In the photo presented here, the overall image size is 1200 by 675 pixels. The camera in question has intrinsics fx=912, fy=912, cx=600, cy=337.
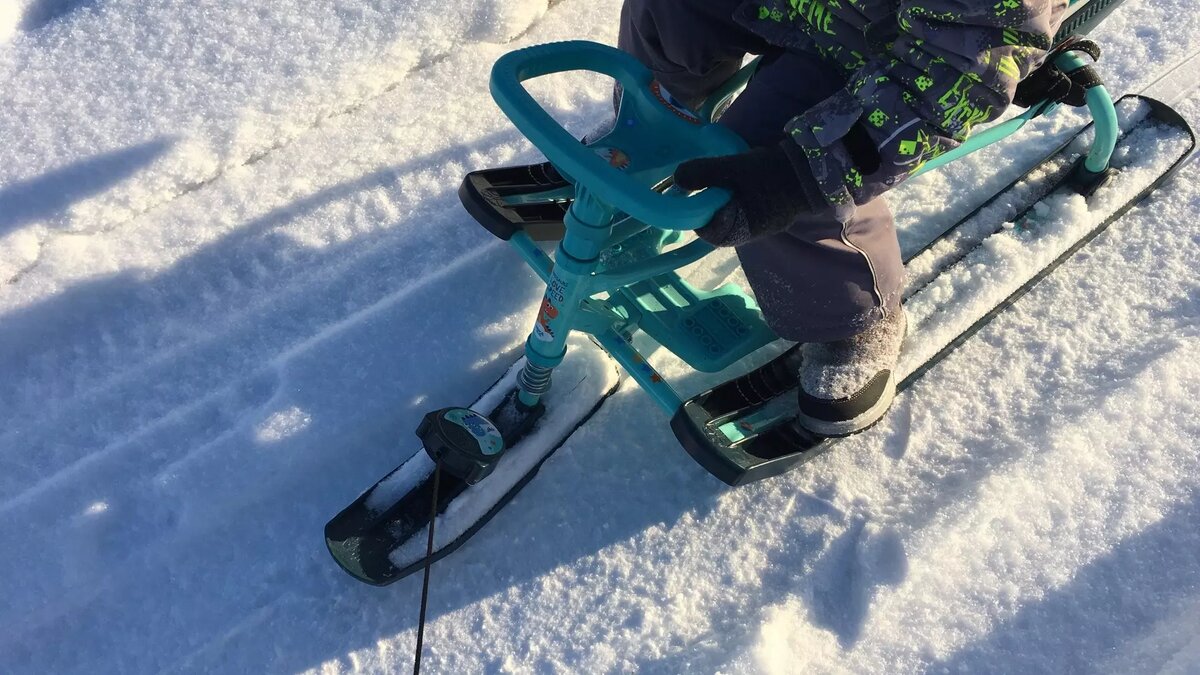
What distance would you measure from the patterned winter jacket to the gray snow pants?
0.15m

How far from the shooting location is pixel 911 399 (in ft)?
5.08

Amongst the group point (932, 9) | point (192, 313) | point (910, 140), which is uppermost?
point (932, 9)

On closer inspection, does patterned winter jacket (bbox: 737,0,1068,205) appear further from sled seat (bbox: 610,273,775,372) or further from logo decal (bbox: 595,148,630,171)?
sled seat (bbox: 610,273,775,372)

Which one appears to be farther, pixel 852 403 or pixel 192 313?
pixel 192 313

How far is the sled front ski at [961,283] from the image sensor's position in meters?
1.37

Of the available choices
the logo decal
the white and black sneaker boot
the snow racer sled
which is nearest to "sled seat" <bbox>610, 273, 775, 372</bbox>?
the snow racer sled

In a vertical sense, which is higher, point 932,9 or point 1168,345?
point 932,9

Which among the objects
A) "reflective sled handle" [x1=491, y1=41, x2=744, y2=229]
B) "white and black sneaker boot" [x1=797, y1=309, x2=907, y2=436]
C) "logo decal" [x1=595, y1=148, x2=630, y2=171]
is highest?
"reflective sled handle" [x1=491, y1=41, x2=744, y2=229]

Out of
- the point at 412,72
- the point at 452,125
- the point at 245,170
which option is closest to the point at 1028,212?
the point at 452,125

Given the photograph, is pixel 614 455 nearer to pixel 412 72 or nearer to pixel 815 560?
pixel 815 560

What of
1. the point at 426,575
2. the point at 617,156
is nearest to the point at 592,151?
the point at 617,156

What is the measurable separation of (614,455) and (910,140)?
27.5 inches

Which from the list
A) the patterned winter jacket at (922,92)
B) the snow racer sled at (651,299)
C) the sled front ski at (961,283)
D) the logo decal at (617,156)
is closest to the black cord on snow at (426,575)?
the snow racer sled at (651,299)

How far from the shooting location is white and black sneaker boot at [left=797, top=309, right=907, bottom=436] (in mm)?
1370
